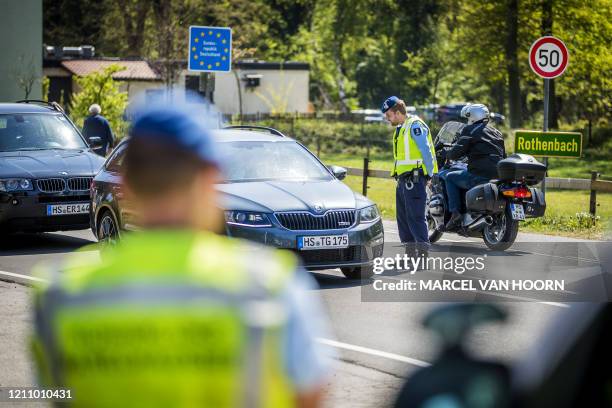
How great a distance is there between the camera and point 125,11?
67188mm

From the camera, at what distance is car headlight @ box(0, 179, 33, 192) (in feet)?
48.5

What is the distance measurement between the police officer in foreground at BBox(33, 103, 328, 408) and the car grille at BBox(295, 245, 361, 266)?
342 inches

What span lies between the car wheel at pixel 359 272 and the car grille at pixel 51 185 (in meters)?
4.44

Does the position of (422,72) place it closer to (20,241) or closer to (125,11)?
(125,11)

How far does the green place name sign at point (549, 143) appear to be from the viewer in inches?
673

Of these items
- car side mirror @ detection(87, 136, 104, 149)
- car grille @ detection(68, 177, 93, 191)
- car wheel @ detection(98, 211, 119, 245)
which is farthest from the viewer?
car side mirror @ detection(87, 136, 104, 149)

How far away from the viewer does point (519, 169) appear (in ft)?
46.2

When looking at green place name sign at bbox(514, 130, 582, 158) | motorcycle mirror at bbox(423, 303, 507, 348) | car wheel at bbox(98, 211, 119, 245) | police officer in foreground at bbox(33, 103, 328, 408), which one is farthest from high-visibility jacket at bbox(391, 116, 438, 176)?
police officer in foreground at bbox(33, 103, 328, 408)

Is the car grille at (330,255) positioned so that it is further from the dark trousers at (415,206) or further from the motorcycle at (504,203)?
the motorcycle at (504,203)

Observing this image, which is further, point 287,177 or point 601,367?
point 287,177

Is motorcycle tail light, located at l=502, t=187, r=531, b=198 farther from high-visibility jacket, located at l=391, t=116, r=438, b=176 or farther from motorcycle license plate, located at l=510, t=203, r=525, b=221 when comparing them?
high-visibility jacket, located at l=391, t=116, r=438, b=176

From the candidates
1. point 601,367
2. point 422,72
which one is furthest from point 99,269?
point 422,72

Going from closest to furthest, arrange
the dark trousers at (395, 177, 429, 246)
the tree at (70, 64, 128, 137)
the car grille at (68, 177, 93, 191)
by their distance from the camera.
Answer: the dark trousers at (395, 177, 429, 246), the car grille at (68, 177, 93, 191), the tree at (70, 64, 128, 137)

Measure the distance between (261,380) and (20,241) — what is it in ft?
45.5
